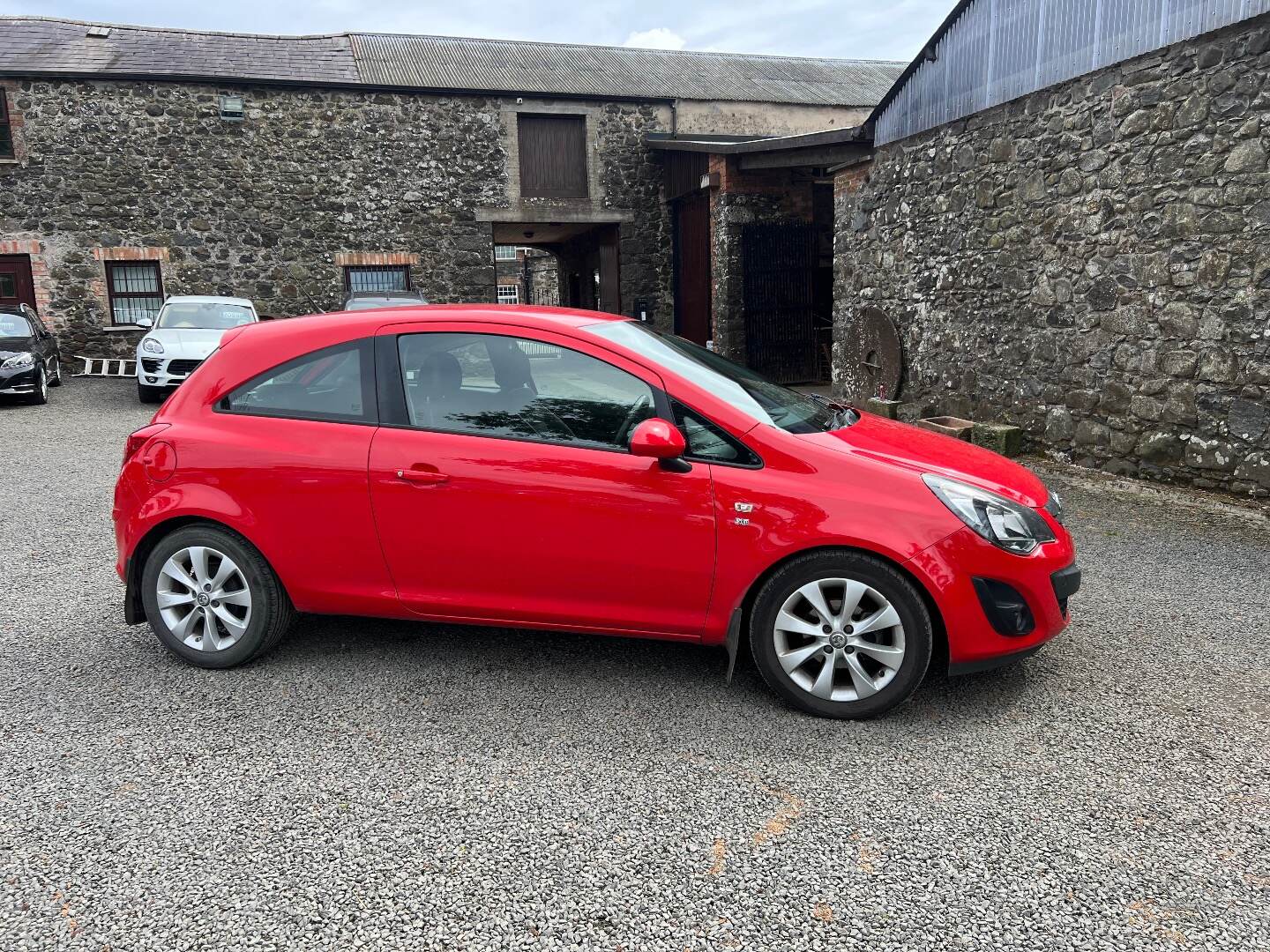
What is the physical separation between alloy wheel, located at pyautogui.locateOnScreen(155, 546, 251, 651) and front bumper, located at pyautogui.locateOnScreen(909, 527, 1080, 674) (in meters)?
2.85

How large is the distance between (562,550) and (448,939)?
61.2 inches

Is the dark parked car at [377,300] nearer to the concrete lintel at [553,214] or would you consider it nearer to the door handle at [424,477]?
the concrete lintel at [553,214]

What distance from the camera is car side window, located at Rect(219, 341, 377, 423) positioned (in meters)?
3.84

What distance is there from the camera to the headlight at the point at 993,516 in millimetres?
3389

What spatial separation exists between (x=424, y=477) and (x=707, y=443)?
1160 mm

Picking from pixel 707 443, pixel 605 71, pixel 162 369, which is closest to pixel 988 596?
pixel 707 443

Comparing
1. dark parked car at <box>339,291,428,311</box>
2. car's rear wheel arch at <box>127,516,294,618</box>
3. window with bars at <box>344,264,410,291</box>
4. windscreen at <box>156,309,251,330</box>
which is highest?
window with bars at <box>344,264,410,291</box>

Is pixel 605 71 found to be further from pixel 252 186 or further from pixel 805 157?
pixel 805 157

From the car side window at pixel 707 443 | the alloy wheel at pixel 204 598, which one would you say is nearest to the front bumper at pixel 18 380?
the alloy wheel at pixel 204 598

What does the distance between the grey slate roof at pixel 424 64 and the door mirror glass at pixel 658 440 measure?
18254 mm

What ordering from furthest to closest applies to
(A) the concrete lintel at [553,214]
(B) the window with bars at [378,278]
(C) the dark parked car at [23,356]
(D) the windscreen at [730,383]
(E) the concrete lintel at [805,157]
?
(A) the concrete lintel at [553,214] < (B) the window with bars at [378,278] < (C) the dark parked car at [23,356] < (E) the concrete lintel at [805,157] < (D) the windscreen at [730,383]

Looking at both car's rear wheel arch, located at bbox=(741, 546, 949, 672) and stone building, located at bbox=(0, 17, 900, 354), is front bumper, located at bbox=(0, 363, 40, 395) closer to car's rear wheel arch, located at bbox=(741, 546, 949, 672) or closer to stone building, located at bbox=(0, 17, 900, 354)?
stone building, located at bbox=(0, 17, 900, 354)

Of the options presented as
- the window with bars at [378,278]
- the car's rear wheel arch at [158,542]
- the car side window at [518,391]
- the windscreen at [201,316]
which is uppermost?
the window with bars at [378,278]

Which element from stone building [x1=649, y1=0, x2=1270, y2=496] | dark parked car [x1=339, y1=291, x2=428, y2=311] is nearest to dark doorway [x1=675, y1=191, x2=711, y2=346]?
dark parked car [x1=339, y1=291, x2=428, y2=311]
